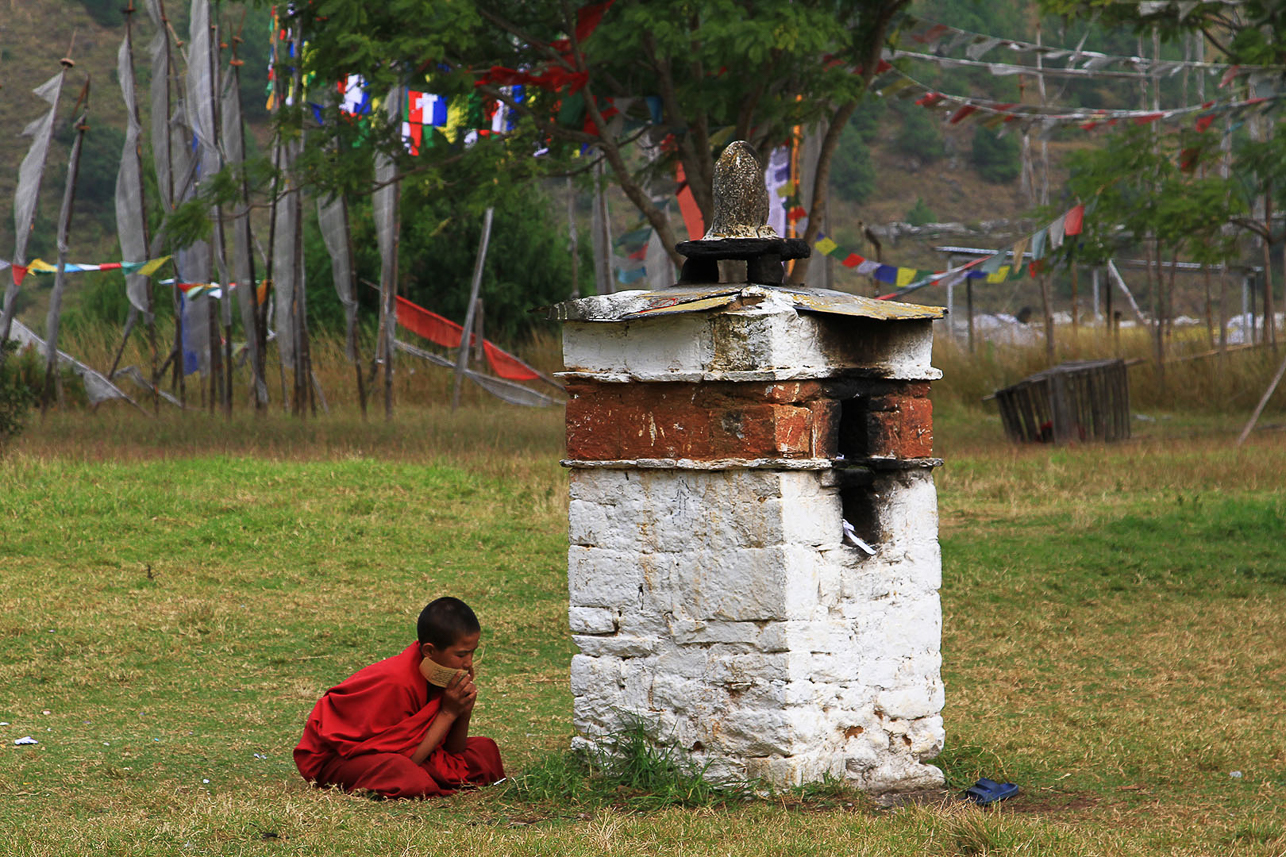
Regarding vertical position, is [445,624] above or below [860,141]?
below

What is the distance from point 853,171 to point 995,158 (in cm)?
786

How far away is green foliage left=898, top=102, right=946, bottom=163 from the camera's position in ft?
180

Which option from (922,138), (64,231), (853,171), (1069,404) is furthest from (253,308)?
(922,138)

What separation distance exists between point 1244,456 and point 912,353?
9207 millimetres

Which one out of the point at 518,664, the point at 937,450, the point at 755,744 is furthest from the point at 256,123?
the point at 755,744

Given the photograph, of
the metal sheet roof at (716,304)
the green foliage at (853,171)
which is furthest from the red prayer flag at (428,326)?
the green foliage at (853,171)

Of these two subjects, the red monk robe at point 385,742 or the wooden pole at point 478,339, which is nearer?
the red monk robe at point 385,742

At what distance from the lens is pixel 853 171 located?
1962 inches

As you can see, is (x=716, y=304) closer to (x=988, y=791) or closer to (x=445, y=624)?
(x=445, y=624)

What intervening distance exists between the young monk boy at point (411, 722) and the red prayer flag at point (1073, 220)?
1050 cm

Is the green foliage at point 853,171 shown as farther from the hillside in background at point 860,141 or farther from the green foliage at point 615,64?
the green foliage at point 615,64

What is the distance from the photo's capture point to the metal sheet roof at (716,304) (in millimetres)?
4094

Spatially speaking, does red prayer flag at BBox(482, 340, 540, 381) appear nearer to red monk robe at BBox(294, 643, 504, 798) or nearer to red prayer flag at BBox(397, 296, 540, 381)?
red prayer flag at BBox(397, 296, 540, 381)

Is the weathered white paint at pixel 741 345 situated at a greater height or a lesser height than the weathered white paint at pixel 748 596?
greater
